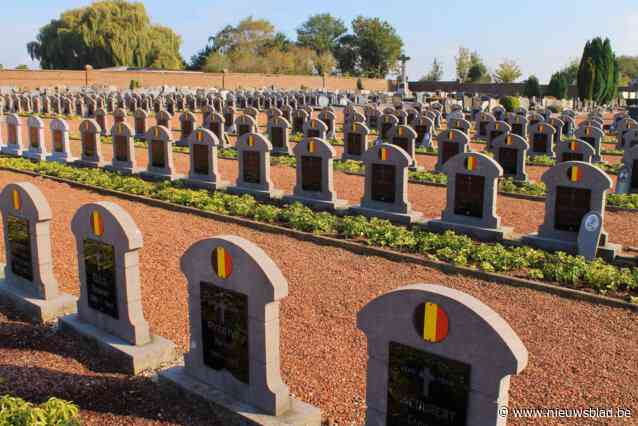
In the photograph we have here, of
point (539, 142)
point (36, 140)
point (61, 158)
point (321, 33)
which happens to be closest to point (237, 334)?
point (61, 158)

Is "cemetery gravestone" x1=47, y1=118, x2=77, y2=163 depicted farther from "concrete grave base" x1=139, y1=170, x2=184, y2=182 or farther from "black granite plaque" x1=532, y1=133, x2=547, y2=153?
"black granite plaque" x1=532, y1=133, x2=547, y2=153

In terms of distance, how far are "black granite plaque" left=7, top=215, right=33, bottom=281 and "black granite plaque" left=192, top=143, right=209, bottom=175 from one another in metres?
7.21

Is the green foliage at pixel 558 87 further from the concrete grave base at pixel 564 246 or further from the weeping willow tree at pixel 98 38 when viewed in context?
the concrete grave base at pixel 564 246

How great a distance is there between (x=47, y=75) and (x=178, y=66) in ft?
92.5

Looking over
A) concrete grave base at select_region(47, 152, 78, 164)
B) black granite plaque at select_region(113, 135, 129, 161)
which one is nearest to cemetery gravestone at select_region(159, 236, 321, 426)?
black granite plaque at select_region(113, 135, 129, 161)

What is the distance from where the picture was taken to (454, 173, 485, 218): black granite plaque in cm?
1044

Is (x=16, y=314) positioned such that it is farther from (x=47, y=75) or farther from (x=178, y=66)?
(x=178, y=66)

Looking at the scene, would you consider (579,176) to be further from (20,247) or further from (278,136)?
(278,136)

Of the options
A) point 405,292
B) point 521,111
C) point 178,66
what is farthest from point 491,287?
point 178,66

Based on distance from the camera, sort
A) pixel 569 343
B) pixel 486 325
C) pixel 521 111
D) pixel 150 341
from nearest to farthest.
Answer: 1. pixel 486 325
2. pixel 150 341
3. pixel 569 343
4. pixel 521 111

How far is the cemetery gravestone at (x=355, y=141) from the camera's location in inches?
699

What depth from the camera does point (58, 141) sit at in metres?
18.0

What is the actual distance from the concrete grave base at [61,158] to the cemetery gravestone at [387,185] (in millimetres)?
9767

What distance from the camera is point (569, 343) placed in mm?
6309
